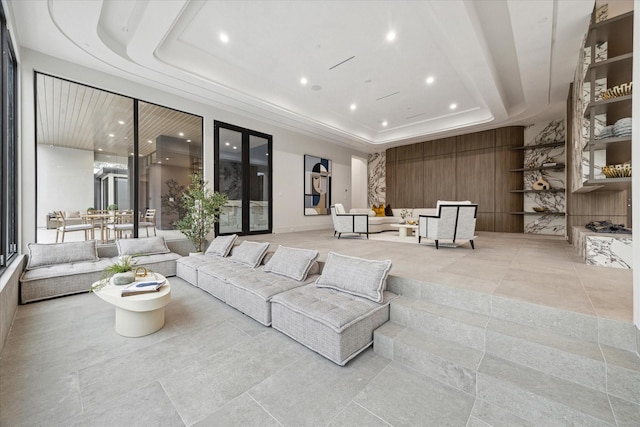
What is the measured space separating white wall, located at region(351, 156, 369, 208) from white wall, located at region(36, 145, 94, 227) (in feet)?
26.7

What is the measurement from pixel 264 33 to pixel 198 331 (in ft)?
13.5

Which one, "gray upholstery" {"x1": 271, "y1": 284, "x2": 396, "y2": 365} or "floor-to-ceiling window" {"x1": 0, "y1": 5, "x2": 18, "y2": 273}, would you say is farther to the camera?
"floor-to-ceiling window" {"x1": 0, "y1": 5, "x2": 18, "y2": 273}

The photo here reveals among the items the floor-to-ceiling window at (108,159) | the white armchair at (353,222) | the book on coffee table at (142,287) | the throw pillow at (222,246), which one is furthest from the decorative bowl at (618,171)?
the floor-to-ceiling window at (108,159)

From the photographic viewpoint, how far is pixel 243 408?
167 cm

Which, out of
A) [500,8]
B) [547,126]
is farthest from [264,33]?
[547,126]

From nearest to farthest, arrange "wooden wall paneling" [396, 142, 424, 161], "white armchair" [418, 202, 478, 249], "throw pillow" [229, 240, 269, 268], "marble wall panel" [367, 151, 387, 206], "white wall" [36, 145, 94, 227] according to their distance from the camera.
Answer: "throw pillow" [229, 240, 269, 268], "white wall" [36, 145, 94, 227], "white armchair" [418, 202, 478, 249], "wooden wall paneling" [396, 142, 424, 161], "marble wall panel" [367, 151, 387, 206]

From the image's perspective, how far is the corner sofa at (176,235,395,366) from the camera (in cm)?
223

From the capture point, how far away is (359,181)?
1103cm

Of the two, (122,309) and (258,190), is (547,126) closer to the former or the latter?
(258,190)

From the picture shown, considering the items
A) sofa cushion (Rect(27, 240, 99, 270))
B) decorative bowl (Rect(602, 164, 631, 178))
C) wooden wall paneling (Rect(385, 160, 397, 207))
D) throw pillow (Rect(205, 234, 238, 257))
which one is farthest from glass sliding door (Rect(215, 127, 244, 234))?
decorative bowl (Rect(602, 164, 631, 178))

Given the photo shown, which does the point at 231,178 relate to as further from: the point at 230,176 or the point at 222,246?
the point at 222,246

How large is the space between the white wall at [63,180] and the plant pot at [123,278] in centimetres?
259

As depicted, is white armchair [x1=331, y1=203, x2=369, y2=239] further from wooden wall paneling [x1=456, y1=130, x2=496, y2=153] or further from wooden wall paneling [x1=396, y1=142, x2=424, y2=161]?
wooden wall paneling [x1=456, y1=130, x2=496, y2=153]

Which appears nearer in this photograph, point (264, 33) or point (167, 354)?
point (167, 354)
